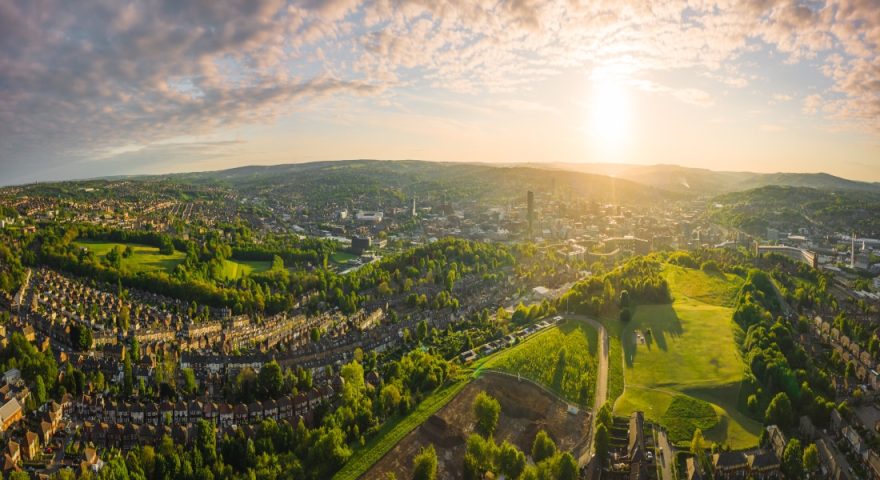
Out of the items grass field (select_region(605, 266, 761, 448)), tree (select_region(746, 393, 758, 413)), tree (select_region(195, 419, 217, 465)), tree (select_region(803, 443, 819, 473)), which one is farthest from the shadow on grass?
tree (select_region(195, 419, 217, 465))

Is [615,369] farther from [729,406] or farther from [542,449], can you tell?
[542,449]

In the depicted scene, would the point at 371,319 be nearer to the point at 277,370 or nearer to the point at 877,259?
the point at 277,370

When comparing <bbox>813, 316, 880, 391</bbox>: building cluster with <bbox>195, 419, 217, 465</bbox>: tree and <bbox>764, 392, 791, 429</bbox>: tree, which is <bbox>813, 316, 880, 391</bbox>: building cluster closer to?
<bbox>764, 392, 791, 429</bbox>: tree

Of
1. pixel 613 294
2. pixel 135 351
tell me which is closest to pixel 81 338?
→ pixel 135 351

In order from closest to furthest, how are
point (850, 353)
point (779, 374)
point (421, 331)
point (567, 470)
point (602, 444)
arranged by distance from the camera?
point (567, 470) → point (602, 444) → point (779, 374) → point (850, 353) → point (421, 331)

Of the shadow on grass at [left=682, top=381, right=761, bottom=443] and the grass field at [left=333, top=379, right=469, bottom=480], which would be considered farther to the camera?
the shadow on grass at [left=682, top=381, right=761, bottom=443]

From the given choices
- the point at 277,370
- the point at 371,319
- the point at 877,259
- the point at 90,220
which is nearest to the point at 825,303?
the point at 877,259
